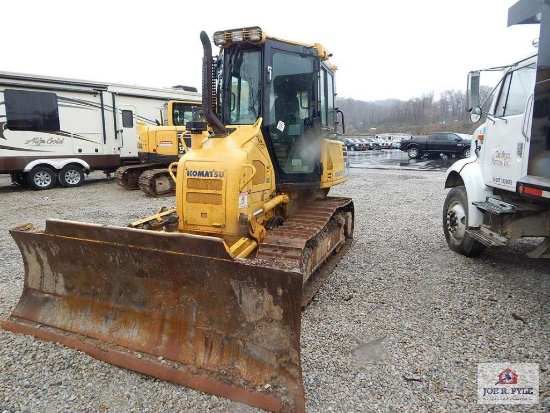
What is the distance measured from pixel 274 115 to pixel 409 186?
9.95 m

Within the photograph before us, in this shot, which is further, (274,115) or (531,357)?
(274,115)

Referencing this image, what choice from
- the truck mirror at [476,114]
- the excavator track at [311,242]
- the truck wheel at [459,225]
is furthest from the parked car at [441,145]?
the excavator track at [311,242]

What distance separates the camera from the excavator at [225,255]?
2.82 m

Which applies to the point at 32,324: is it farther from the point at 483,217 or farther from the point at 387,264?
the point at 483,217

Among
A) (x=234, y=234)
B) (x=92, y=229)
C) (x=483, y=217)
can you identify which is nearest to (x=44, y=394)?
(x=92, y=229)

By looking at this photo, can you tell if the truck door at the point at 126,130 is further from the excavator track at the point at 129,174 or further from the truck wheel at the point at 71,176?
the excavator track at the point at 129,174

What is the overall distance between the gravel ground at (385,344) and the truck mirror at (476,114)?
189 centimetres

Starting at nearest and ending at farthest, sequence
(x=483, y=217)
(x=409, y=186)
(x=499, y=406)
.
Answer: (x=499, y=406), (x=483, y=217), (x=409, y=186)

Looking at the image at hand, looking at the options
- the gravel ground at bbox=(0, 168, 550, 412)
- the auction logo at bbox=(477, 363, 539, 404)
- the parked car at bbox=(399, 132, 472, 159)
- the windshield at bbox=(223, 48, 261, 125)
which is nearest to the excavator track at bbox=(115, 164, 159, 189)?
the gravel ground at bbox=(0, 168, 550, 412)

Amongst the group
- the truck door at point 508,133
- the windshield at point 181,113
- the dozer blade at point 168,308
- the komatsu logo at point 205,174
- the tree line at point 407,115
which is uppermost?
the tree line at point 407,115

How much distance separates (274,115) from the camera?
15.1 feet

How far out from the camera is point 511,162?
4.47 m

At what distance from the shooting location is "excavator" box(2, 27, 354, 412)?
282 centimetres

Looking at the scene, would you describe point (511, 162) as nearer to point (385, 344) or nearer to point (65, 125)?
Result: point (385, 344)
